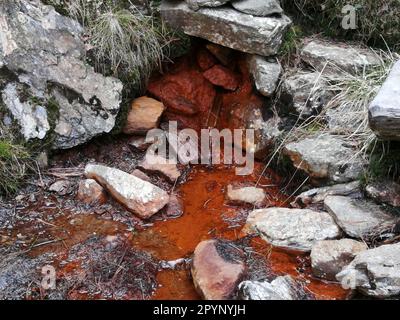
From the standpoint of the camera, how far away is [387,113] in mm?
2566

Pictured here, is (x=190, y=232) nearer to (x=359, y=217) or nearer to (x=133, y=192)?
(x=133, y=192)

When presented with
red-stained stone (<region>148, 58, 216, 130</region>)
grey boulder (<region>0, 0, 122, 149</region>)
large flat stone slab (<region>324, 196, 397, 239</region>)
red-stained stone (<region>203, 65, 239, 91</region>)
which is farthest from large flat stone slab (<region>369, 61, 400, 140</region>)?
grey boulder (<region>0, 0, 122, 149</region>)

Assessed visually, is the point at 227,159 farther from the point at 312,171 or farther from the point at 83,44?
the point at 83,44

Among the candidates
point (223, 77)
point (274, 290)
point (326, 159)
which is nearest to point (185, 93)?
point (223, 77)

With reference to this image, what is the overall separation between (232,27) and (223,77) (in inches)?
18.9

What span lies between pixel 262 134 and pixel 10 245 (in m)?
1.81

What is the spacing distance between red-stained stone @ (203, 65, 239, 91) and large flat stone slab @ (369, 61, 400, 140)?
140 cm

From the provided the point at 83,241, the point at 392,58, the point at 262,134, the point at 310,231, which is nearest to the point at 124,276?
the point at 83,241

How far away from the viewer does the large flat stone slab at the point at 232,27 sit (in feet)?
11.6

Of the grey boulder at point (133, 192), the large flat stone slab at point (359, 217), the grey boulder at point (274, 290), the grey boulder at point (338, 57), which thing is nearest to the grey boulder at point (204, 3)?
the grey boulder at point (338, 57)

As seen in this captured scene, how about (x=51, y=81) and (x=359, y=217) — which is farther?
(x=51, y=81)

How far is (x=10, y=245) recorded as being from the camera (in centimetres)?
286

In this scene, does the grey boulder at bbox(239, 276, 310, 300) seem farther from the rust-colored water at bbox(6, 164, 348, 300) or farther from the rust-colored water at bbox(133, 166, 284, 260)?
the rust-colored water at bbox(133, 166, 284, 260)

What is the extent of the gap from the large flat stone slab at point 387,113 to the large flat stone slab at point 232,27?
3.48 feet
